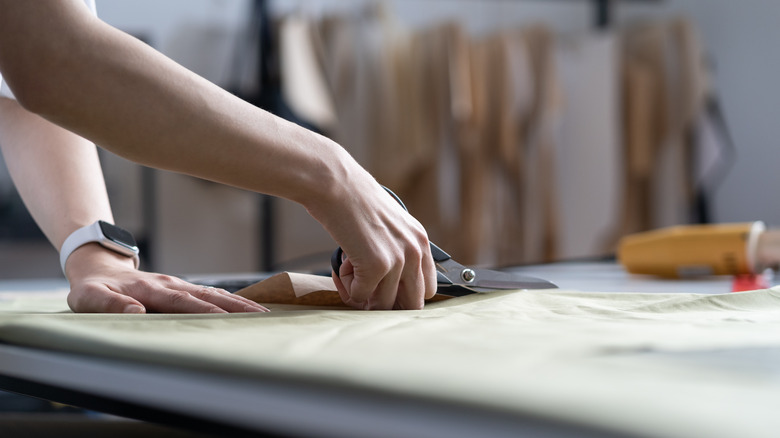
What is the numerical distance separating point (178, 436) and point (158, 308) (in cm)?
12

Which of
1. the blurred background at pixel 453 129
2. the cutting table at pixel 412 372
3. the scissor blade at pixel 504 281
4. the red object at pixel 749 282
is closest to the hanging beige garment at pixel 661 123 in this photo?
the blurred background at pixel 453 129

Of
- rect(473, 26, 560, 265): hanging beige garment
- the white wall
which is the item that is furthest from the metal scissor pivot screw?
the white wall

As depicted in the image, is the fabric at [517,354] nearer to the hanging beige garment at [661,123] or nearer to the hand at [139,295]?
the hand at [139,295]

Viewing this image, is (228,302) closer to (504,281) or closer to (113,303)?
(113,303)

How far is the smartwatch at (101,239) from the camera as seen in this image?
21.8 inches

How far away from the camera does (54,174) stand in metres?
0.61

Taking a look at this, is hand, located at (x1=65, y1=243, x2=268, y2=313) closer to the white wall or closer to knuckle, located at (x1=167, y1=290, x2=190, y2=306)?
knuckle, located at (x1=167, y1=290, x2=190, y2=306)

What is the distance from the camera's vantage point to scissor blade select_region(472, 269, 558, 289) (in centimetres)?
51

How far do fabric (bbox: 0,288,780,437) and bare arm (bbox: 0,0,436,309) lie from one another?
7 cm

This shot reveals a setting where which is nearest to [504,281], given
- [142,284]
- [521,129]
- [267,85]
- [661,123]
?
[142,284]

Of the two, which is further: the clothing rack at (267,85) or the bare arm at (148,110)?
the clothing rack at (267,85)

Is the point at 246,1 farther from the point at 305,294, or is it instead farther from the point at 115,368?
the point at 115,368

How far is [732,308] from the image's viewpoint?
404 mm

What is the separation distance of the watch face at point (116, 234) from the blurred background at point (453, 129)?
141 centimetres
